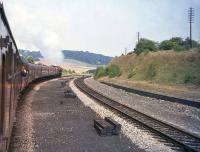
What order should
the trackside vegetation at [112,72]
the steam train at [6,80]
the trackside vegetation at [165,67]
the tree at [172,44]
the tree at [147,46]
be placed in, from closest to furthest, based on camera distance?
1. the steam train at [6,80]
2. the trackside vegetation at [165,67]
3. the tree at [172,44]
4. the trackside vegetation at [112,72]
5. the tree at [147,46]

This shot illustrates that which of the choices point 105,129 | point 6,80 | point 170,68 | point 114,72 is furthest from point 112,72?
point 6,80

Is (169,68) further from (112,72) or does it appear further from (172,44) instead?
(112,72)

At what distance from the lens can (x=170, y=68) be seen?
56.8 metres

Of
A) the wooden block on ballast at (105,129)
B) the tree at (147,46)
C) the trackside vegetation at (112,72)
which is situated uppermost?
the tree at (147,46)

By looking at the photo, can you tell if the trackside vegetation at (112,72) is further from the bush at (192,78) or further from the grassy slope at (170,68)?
the bush at (192,78)

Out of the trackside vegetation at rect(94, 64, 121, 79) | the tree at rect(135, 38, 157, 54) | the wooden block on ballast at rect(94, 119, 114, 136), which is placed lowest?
the wooden block on ballast at rect(94, 119, 114, 136)

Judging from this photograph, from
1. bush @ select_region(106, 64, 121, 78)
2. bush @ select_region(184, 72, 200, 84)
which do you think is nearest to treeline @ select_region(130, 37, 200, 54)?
bush @ select_region(106, 64, 121, 78)

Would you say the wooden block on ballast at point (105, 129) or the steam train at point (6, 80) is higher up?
the steam train at point (6, 80)

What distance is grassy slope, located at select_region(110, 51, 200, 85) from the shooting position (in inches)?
1885

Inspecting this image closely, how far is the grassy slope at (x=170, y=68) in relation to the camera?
47875 millimetres

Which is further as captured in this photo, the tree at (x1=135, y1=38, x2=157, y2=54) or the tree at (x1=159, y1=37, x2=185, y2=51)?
the tree at (x1=135, y1=38, x2=157, y2=54)

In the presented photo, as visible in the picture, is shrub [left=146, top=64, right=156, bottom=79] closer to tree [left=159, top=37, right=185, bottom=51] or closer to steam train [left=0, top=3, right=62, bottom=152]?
tree [left=159, top=37, right=185, bottom=51]

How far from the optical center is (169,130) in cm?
1450

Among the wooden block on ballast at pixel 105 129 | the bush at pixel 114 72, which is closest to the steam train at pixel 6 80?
the wooden block on ballast at pixel 105 129
